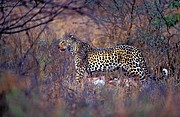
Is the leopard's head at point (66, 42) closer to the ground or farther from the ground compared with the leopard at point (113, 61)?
farther from the ground

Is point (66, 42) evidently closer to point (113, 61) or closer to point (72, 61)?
point (72, 61)

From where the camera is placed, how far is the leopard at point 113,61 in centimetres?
1186

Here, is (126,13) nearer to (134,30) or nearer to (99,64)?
(134,30)

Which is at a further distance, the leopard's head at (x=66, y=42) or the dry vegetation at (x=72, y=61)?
the leopard's head at (x=66, y=42)

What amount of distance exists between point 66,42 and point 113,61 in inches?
47.3

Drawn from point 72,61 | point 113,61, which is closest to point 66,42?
point 72,61

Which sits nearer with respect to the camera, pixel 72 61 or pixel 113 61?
pixel 113 61

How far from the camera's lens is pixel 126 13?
13.2m

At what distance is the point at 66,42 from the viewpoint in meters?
12.0

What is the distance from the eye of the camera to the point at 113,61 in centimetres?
1191

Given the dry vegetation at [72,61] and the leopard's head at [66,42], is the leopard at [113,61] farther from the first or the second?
the dry vegetation at [72,61]

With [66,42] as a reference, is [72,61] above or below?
below

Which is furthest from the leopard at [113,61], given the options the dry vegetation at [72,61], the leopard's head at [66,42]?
the dry vegetation at [72,61]

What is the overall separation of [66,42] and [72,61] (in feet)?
2.50
